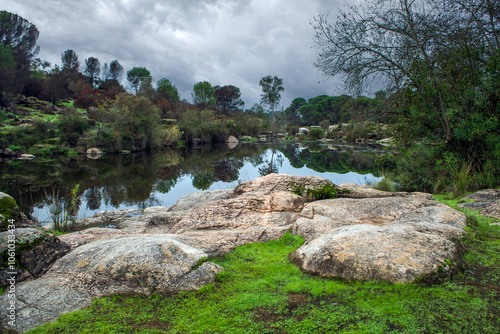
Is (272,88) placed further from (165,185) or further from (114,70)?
(165,185)

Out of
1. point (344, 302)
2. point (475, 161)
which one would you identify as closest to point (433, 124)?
point (475, 161)

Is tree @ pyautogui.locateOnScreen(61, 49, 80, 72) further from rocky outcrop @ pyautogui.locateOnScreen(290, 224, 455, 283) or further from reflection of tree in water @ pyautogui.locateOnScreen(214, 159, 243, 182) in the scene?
rocky outcrop @ pyautogui.locateOnScreen(290, 224, 455, 283)

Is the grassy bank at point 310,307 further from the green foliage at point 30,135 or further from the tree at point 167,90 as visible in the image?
the tree at point 167,90

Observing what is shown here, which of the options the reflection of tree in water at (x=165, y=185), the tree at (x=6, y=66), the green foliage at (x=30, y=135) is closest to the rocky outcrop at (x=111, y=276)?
the reflection of tree in water at (x=165, y=185)

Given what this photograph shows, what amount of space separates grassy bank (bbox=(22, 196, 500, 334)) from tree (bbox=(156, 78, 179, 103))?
6629cm

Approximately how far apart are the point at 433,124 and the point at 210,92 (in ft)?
255

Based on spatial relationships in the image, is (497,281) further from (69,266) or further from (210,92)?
(210,92)

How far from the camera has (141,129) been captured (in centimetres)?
3622

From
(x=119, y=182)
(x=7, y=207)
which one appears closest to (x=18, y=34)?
(x=119, y=182)

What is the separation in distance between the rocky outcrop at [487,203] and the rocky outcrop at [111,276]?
5319 millimetres

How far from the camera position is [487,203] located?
5926mm

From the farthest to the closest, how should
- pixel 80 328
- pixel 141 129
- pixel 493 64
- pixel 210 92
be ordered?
pixel 210 92 → pixel 141 129 → pixel 493 64 → pixel 80 328

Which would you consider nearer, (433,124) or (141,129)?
(433,124)

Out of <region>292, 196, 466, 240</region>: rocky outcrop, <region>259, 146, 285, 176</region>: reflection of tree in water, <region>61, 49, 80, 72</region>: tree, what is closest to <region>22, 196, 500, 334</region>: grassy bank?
<region>292, 196, 466, 240</region>: rocky outcrop
